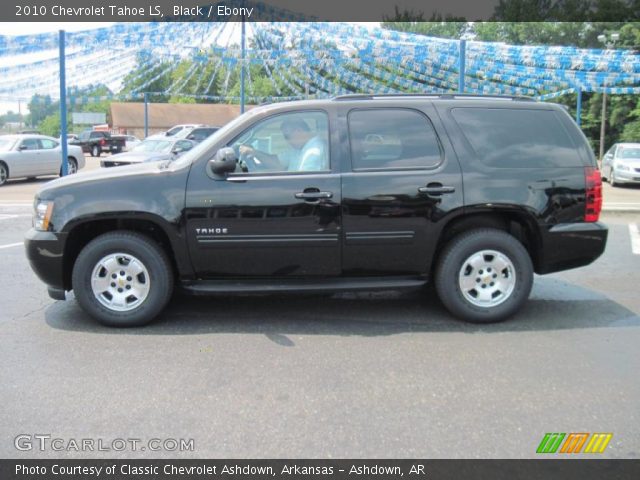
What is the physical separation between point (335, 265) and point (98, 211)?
6.49 ft

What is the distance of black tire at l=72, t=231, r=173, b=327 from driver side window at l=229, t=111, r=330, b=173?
108cm

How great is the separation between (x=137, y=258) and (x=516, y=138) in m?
3.38

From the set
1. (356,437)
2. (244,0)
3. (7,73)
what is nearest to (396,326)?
(356,437)

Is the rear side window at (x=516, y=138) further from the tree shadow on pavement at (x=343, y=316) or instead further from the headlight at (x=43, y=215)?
the headlight at (x=43, y=215)

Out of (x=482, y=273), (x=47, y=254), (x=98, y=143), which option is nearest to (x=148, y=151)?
(x=47, y=254)

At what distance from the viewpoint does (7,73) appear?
69.2ft

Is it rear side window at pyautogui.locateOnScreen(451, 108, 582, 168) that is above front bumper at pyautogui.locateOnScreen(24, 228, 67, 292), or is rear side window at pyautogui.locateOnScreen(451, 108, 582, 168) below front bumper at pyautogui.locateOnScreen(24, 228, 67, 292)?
above

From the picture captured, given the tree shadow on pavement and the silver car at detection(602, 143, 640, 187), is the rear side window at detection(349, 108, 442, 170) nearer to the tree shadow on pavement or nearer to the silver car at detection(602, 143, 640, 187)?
the tree shadow on pavement

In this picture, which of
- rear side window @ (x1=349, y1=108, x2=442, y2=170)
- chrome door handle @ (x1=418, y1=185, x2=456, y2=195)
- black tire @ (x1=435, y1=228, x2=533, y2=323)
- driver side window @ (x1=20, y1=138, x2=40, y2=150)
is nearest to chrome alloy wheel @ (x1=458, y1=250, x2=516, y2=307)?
black tire @ (x1=435, y1=228, x2=533, y2=323)

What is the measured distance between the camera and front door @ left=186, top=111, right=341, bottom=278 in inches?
193

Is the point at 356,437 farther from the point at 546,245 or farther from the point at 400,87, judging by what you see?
the point at 400,87
